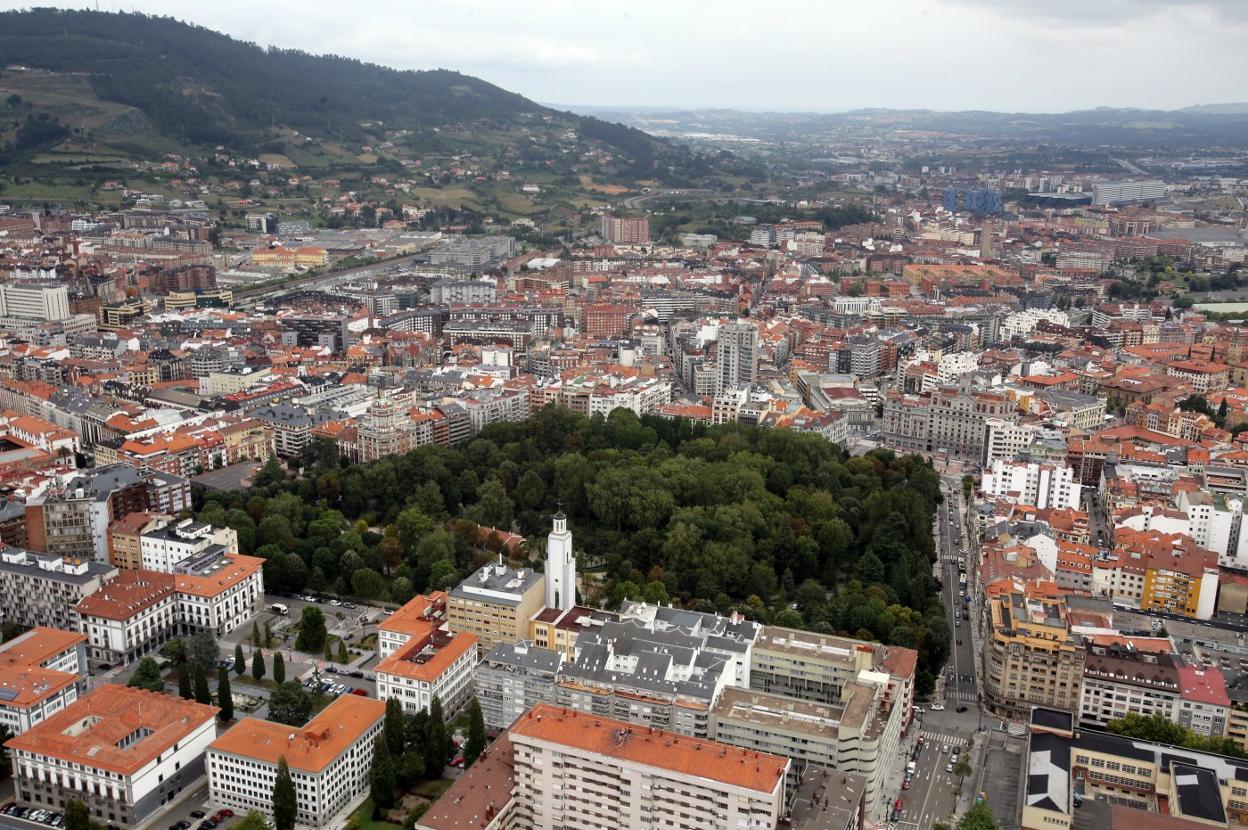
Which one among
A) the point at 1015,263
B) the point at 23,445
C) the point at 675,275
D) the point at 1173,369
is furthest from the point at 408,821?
the point at 1015,263

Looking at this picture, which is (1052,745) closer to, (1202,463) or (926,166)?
(1202,463)

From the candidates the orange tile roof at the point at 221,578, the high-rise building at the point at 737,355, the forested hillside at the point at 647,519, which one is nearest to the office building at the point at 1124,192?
the high-rise building at the point at 737,355

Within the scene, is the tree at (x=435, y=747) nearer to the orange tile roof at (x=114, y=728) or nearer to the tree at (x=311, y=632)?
the orange tile roof at (x=114, y=728)

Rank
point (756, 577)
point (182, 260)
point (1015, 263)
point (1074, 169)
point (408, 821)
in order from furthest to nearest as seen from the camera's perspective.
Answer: point (1074, 169) → point (1015, 263) → point (182, 260) → point (756, 577) → point (408, 821)

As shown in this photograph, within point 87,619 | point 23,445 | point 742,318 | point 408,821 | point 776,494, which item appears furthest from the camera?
point 742,318

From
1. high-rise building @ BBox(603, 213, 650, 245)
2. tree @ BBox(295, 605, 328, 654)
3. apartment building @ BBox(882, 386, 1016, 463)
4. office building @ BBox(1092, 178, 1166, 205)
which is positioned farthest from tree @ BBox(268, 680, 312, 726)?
office building @ BBox(1092, 178, 1166, 205)

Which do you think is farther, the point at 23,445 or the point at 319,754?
the point at 23,445
